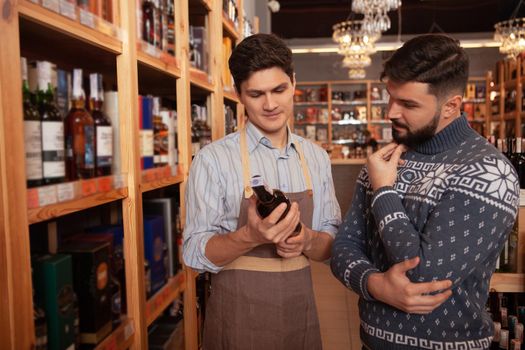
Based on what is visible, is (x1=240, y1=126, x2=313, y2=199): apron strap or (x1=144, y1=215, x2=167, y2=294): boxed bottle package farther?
(x1=144, y1=215, x2=167, y2=294): boxed bottle package

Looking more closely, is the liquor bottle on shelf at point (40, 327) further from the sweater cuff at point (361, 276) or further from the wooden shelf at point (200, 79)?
the wooden shelf at point (200, 79)

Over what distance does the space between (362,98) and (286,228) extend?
10.0 m

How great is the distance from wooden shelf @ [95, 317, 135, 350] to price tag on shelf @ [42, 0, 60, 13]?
0.97 metres

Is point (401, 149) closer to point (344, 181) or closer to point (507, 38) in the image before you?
point (344, 181)

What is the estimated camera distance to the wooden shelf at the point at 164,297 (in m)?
1.86

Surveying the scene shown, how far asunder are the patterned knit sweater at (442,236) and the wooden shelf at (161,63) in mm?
956

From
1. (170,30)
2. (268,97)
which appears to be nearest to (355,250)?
(268,97)

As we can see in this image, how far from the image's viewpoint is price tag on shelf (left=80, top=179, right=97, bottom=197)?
1.38 metres

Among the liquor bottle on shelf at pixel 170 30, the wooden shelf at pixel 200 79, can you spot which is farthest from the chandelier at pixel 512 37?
the liquor bottle on shelf at pixel 170 30

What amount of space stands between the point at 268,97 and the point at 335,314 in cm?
299

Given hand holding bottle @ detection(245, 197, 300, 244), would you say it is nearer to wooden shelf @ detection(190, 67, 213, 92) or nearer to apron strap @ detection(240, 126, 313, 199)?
apron strap @ detection(240, 126, 313, 199)

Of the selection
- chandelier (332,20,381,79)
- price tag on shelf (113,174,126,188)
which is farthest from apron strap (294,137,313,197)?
chandelier (332,20,381,79)

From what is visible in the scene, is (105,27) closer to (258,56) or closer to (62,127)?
(62,127)

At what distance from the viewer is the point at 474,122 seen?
10820 mm
